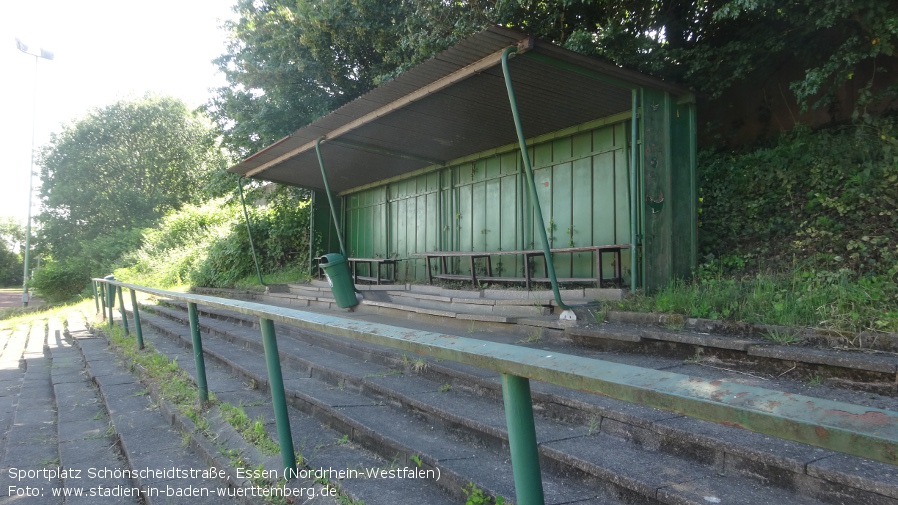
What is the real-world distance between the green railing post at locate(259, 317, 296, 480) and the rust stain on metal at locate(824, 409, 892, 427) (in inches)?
92.3

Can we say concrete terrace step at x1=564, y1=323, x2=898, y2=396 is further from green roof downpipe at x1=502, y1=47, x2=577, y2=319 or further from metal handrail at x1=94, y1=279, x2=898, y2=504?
metal handrail at x1=94, y1=279, x2=898, y2=504

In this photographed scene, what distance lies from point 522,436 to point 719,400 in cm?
57

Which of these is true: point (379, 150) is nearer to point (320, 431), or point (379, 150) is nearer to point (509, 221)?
point (509, 221)

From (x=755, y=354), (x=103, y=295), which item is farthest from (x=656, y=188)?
(x=103, y=295)

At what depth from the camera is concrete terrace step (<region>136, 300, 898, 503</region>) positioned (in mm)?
1965

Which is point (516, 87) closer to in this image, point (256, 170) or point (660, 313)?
point (660, 313)

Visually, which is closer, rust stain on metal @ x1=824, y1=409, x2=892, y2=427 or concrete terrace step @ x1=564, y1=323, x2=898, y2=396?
rust stain on metal @ x1=824, y1=409, x2=892, y2=427

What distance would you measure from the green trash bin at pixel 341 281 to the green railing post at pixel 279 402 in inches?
176

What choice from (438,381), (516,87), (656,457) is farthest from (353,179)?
(656,457)

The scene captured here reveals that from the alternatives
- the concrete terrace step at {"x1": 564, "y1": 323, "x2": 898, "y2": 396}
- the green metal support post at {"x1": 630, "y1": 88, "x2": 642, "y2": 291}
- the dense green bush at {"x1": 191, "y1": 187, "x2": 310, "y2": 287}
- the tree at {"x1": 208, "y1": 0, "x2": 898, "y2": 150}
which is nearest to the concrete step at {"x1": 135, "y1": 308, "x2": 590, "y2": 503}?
the concrete terrace step at {"x1": 564, "y1": 323, "x2": 898, "y2": 396}

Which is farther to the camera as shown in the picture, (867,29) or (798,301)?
(867,29)

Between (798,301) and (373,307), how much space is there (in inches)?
197

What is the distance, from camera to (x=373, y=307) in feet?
24.3

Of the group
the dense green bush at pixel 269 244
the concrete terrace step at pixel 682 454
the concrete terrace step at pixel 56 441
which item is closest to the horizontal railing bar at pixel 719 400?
the concrete terrace step at pixel 682 454
